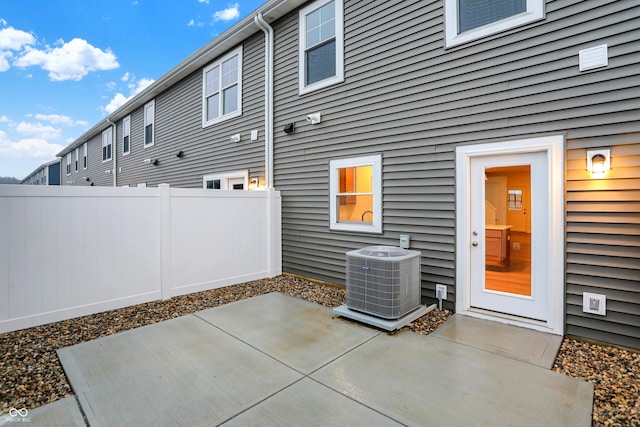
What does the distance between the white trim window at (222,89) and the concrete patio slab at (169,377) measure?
213 inches

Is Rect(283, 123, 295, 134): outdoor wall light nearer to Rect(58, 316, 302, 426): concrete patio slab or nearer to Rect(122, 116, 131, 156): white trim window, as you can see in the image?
Rect(58, 316, 302, 426): concrete patio slab

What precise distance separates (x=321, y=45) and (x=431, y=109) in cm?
264

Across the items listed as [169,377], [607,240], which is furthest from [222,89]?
[607,240]

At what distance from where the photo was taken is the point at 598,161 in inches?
116

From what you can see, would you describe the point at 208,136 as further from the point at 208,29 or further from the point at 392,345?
the point at 208,29

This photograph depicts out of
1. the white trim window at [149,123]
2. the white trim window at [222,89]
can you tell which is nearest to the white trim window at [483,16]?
the white trim window at [222,89]

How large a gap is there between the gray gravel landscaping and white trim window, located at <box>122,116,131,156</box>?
999 cm

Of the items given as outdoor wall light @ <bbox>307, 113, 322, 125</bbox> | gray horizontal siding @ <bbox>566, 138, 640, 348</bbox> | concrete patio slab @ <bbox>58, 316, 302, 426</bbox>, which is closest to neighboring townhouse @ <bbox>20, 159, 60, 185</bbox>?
outdoor wall light @ <bbox>307, 113, 322, 125</bbox>

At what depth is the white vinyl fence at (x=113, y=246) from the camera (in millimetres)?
3463

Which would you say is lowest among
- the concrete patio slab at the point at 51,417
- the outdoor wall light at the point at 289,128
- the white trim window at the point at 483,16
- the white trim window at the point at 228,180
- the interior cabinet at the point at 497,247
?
the concrete patio slab at the point at 51,417

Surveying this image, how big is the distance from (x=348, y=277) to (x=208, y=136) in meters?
6.15

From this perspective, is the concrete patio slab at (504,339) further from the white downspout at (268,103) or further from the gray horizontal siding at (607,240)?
the white downspout at (268,103)

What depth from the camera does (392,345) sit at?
10.0 ft

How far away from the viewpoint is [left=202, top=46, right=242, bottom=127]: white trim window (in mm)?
7170
